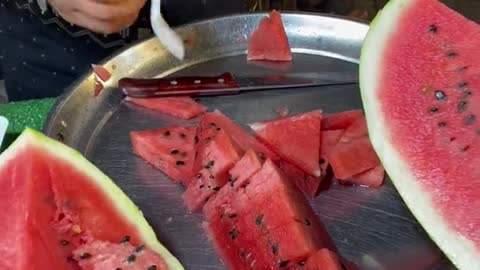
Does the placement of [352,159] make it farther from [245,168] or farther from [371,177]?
[245,168]

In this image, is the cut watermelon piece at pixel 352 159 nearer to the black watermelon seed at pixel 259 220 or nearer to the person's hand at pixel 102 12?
the black watermelon seed at pixel 259 220

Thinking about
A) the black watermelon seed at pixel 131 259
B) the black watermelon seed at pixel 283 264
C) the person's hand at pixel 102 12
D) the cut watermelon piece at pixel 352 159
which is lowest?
the black watermelon seed at pixel 283 264

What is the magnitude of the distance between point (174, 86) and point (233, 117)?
115 mm

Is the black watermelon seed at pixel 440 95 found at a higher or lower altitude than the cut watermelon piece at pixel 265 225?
higher

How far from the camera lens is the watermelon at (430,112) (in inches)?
38.4

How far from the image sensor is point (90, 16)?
139cm

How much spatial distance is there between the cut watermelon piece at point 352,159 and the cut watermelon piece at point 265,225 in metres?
0.09

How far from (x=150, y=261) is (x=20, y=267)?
151 millimetres

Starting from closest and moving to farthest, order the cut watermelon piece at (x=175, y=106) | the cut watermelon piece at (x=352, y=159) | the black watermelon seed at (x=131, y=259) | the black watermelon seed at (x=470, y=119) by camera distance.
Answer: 1. the black watermelon seed at (x=131, y=259)
2. the black watermelon seed at (x=470, y=119)
3. the cut watermelon piece at (x=352, y=159)
4. the cut watermelon piece at (x=175, y=106)

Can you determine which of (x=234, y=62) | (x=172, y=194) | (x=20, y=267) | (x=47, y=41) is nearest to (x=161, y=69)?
(x=234, y=62)

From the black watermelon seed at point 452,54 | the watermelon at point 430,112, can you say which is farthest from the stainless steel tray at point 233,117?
the black watermelon seed at point 452,54

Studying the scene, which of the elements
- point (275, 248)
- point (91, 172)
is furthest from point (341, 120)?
point (91, 172)

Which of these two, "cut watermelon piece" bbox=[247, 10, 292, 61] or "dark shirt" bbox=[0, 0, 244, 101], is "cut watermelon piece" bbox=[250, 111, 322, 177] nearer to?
"cut watermelon piece" bbox=[247, 10, 292, 61]

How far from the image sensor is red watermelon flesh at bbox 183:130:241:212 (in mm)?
1100
